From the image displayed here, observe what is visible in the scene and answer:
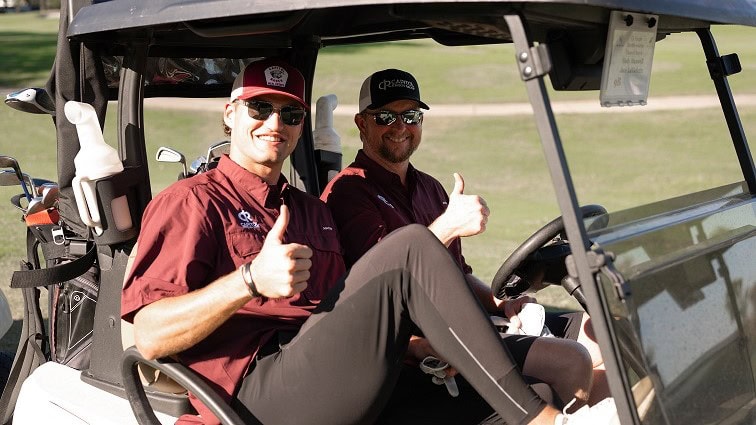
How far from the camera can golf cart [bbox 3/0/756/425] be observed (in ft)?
6.91

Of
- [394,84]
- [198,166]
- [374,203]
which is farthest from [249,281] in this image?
[198,166]

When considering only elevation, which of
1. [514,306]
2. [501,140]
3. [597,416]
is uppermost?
[501,140]

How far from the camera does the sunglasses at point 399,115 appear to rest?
3.63 m

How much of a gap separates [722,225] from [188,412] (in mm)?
1465

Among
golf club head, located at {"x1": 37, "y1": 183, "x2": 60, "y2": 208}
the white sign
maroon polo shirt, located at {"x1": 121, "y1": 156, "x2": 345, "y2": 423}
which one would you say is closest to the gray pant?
maroon polo shirt, located at {"x1": 121, "y1": 156, "x2": 345, "y2": 423}

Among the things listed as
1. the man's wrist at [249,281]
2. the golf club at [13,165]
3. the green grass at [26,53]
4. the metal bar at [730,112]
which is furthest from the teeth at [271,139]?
the green grass at [26,53]

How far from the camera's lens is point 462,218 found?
111 inches

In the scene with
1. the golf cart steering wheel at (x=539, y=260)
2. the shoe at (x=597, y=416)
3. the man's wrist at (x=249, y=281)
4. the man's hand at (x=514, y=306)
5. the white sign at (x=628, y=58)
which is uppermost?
the white sign at (x=628, y=58)

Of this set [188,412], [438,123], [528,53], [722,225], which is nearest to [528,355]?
[722,225]

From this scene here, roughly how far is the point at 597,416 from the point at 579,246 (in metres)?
0.43

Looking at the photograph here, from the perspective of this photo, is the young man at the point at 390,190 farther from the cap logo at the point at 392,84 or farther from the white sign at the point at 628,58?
the white sign at the point at 628,58

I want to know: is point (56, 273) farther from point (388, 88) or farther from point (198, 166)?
point (388, 88)

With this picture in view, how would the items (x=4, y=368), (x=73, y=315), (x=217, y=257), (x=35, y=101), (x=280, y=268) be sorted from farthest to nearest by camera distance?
(x=4, y=368) < (x=73, y=315) < (x=35, y=101) < (x=217, y=257) < (x=280, y=268)

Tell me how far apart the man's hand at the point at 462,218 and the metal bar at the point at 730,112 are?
31.7 inches
